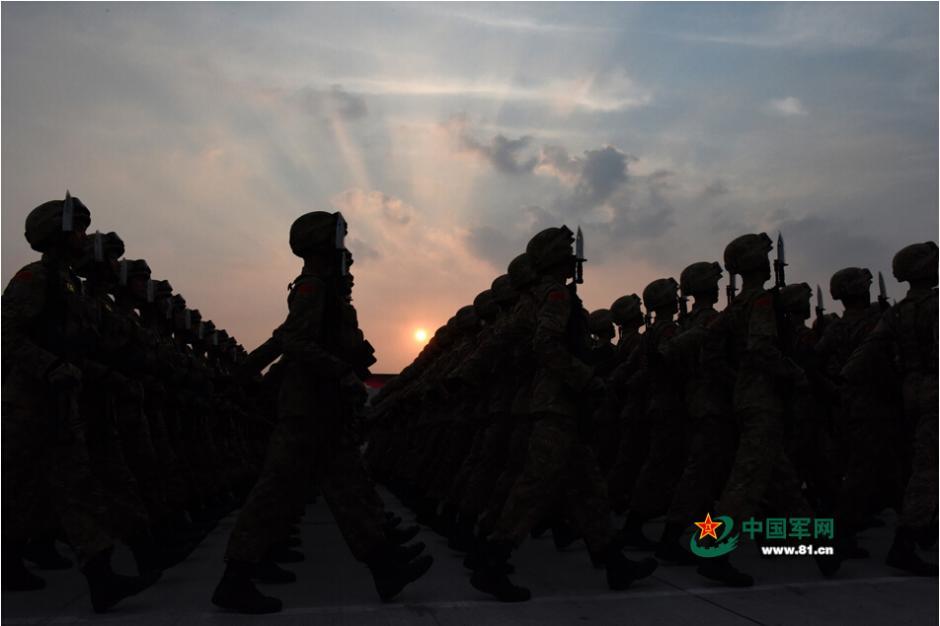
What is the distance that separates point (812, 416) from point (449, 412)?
3.99m

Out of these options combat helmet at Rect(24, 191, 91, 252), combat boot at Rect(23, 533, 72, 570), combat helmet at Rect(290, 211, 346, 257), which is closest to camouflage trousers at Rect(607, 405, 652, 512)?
combat helmet at Rect(290, 211, 346, 257)

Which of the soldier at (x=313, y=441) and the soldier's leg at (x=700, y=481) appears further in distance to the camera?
the soldier's leg at (x=700, y=481)

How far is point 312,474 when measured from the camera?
492cm

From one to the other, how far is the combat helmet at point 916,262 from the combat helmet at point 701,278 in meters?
1.37

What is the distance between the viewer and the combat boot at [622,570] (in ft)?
16.9

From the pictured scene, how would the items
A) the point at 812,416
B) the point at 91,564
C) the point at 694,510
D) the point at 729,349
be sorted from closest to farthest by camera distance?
the point at 91,564 → the point at 694,510 → the point at 729,349 → the point at 812,416

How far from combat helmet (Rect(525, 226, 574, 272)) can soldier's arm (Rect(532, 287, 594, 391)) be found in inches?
17.7

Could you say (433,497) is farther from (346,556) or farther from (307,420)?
(307,420)

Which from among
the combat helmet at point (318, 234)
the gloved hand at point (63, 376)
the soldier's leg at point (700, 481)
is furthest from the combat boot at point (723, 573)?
the gloved hand at point (63, 376)

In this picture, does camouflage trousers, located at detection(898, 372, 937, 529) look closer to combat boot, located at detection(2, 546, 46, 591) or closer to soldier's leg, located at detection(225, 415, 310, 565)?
soldier's leg, located at detection(225, 415, 310, 565)

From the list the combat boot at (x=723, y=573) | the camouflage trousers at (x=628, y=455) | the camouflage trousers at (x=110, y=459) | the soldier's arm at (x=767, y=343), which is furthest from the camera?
the camouflage trousers at (x=628, y=455)

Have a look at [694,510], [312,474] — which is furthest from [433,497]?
[312,474]

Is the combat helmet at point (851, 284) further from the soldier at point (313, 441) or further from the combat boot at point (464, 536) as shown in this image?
the soldier at point (313, 441)

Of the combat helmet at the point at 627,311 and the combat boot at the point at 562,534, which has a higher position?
the combat helmet at the point at 627,311
